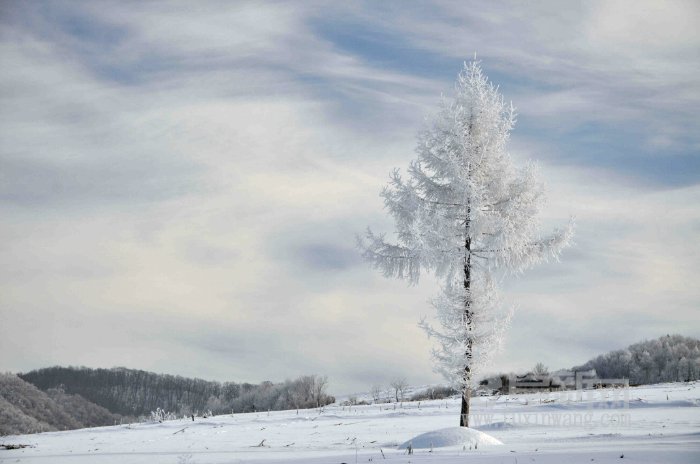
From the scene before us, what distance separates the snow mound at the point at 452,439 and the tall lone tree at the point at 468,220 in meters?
2.55

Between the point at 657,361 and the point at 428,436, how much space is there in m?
41.4

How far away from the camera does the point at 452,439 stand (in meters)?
13.3

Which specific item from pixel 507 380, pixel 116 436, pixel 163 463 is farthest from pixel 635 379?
pixel 163 463

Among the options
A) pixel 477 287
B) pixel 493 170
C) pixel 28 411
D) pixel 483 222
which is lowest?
pixel 28 411

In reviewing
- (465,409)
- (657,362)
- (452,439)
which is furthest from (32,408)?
(657,362)

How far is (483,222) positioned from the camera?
55.0 feet

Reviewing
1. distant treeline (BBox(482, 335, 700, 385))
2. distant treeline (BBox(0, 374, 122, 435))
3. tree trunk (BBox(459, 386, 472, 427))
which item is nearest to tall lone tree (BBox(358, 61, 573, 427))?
tree trunk (BBox(459, 386, 472, 427))

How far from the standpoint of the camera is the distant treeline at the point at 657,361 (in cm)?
4566

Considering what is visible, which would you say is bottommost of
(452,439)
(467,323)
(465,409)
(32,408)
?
(32,408)

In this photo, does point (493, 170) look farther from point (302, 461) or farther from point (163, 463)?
point (163, 463)

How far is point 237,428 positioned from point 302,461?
8.04 metres

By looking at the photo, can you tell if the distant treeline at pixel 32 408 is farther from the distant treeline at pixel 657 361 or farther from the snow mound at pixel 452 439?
the distant treeline at pixel 657 361

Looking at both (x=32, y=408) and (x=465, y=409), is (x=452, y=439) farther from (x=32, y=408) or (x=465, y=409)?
(x=32, y=408)

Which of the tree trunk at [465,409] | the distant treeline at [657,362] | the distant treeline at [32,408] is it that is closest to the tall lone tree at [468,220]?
the tree trunk at [465,409]
